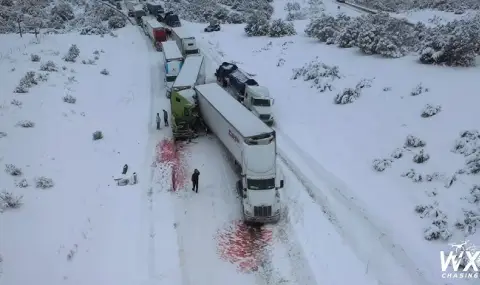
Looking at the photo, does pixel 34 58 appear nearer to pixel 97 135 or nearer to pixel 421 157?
pixel 97 135

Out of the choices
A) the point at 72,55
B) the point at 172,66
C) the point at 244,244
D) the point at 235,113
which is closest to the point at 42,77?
the point at 72,55

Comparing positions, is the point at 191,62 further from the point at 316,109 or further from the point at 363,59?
the point at 363,59

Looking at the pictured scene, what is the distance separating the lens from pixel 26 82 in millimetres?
32969

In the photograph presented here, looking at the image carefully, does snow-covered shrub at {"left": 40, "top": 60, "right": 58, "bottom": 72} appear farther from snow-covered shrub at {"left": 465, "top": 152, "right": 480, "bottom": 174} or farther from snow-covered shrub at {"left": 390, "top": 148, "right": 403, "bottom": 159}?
snow-covered shrub at {"left": 465, "top": 152, "right": 480, "bottom": 174}

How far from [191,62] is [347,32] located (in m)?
15.6

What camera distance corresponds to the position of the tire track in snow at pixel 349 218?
16734 millimetres

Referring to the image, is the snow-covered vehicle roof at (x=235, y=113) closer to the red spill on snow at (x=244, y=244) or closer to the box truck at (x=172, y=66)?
the red spill on snow at (x=244, y=244)

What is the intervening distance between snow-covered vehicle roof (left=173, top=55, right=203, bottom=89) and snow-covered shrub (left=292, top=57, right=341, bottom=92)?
8543mm

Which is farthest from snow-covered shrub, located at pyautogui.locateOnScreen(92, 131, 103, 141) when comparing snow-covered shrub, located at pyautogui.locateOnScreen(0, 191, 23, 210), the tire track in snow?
the tire track in snow

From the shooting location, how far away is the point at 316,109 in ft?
101

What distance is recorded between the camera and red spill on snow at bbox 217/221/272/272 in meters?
17.3

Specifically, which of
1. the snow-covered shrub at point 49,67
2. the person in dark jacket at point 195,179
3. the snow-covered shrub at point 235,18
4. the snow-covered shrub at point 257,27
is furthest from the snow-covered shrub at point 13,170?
the snow-covered shrub at point 235,18

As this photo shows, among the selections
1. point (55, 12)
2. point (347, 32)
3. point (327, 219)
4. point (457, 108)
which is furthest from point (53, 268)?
point (55, 12)

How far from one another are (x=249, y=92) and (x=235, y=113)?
21.5 feet
